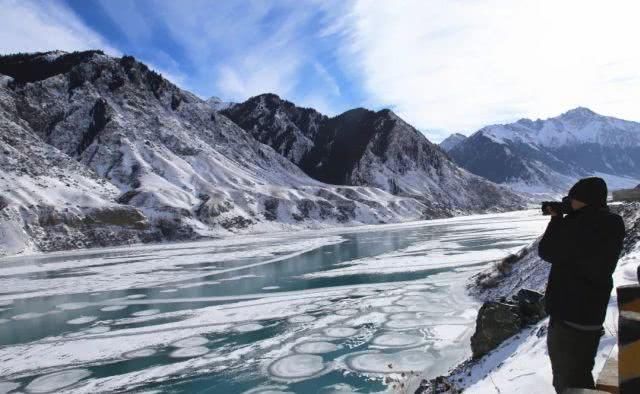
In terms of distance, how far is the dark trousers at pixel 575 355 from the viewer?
166 inches

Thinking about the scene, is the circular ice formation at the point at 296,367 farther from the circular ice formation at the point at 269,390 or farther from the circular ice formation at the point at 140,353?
the circular ice formation at the point at 140,353

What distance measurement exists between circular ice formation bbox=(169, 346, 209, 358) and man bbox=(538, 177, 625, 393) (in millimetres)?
12159

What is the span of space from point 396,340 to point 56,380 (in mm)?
9829

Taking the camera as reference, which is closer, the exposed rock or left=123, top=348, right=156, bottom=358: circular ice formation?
the exposed rock

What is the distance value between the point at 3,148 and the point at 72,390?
309 ft

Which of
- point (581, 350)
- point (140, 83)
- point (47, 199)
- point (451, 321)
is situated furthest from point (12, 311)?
point (140, 83)

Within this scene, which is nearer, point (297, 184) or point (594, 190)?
point (594, 190)

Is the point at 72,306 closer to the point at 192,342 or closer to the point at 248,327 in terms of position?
the point at 192,342

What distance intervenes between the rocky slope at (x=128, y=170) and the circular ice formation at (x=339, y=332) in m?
63.4

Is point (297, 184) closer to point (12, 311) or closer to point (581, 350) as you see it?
point (12, 311)

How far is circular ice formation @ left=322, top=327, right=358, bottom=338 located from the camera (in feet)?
51.3

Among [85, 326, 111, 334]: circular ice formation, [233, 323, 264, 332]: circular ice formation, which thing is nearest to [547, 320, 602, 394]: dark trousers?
[233, 323, 264, 332]: circular ice formation

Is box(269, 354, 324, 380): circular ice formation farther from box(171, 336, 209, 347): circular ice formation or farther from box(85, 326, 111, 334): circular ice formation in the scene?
box(85, 326, 111, 334): circular ice formation

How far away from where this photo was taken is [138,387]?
38.5 ft
